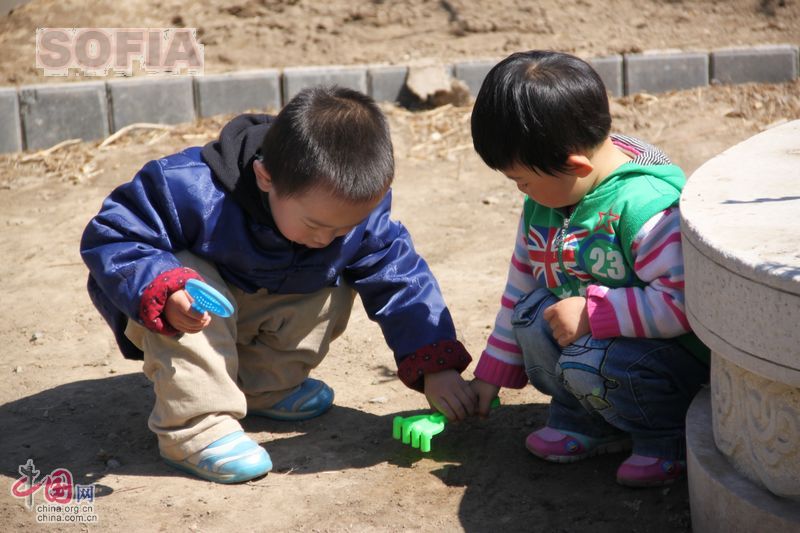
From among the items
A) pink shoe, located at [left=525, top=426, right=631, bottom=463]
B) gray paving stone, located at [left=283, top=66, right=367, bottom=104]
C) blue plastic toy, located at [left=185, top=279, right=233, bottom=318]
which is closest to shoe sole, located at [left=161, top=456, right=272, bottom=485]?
blue plastic toy, located at [left=185, top=279, right=233, bottom=318]

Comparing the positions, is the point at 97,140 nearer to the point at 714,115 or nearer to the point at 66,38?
the point at 66,38

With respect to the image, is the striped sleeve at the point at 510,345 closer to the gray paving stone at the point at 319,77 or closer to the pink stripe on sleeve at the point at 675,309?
the pink stripe on sleeve at the point at 675,309

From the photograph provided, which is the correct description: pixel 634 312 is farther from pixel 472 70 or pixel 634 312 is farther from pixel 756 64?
pixel 756 64

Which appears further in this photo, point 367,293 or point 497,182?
point 497,182

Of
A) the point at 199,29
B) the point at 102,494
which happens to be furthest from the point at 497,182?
the point at 102,494

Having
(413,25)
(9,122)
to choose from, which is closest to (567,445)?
(9,122)

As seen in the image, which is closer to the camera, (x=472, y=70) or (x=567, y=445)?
(x=567, y=445)

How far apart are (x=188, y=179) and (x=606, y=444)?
1255 millimetres

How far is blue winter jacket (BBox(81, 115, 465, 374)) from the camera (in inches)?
95.2

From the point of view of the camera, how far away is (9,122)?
17.4 ft

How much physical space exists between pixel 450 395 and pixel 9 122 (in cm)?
368

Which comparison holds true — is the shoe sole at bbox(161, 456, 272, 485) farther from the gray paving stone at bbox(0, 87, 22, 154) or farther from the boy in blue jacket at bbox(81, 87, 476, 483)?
the gray paving stone at bbox(0, 87, 22, 154)

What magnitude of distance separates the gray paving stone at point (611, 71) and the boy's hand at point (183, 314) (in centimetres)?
409

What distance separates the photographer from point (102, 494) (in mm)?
2408
